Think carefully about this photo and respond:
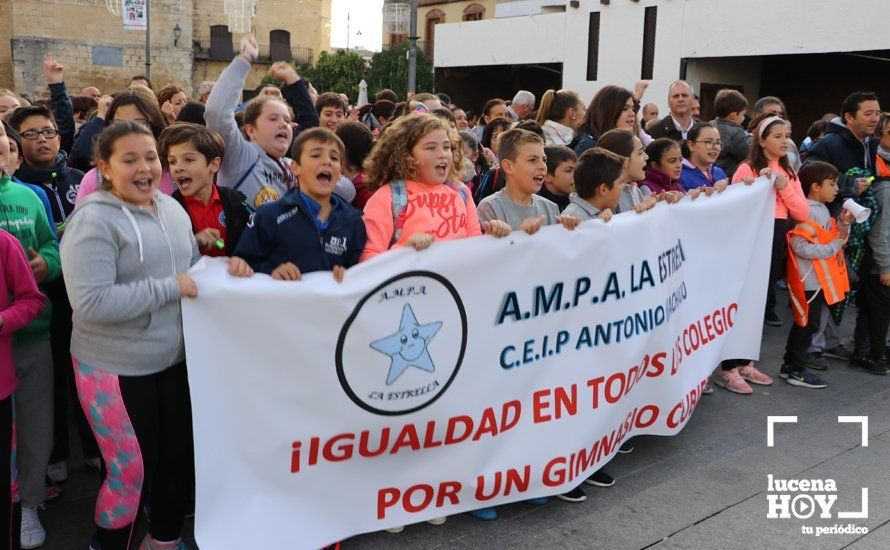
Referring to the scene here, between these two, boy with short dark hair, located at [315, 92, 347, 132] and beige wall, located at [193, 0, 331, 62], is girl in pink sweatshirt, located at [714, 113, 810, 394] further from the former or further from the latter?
beige wall, located at [193, 0, 331, 62]

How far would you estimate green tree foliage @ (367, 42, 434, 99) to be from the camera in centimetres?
3856

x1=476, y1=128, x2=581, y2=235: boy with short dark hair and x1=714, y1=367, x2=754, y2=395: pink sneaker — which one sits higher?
x1=476, y1=128, x2=581, y2=235: boy with short dark hair

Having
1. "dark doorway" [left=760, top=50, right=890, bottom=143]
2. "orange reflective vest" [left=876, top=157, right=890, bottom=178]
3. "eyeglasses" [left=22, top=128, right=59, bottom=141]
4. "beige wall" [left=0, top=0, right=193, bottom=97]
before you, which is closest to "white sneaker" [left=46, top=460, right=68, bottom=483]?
"eyeglasses" [left=22, top=128, right=59, bottom=141]

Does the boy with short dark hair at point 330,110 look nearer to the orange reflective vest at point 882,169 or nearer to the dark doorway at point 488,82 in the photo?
the orange reflective vest at point 882,169

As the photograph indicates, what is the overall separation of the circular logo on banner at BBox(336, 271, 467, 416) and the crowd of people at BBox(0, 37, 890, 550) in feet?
0.61

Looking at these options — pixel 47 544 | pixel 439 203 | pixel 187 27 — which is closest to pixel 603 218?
pixel 439 203

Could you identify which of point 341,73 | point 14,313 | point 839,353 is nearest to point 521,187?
point 14,313

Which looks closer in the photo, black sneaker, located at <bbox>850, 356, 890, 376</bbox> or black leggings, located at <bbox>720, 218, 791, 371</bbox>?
black leggings, located at <bbox>720, 218, 791, 371</bbox>

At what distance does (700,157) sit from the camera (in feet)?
17.9

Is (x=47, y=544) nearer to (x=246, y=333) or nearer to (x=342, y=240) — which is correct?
(x=246, y=333)

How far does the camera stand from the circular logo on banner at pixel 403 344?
2910mm

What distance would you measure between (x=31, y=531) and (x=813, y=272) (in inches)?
190

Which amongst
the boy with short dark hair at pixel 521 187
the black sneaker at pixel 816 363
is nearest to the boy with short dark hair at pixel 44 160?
the boy with short dark hair at pixel 521 187

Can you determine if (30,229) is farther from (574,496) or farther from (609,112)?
(609,112)
